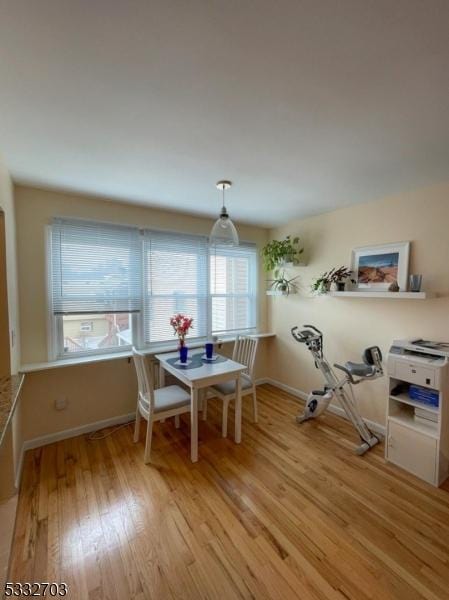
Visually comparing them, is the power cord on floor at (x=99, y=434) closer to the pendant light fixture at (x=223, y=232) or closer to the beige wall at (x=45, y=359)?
the beige wall at (x=45, y=359)

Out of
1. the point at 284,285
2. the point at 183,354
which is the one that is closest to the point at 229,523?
the point at 183,354

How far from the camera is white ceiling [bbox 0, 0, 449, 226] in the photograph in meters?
0.90

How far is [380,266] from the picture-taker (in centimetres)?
269

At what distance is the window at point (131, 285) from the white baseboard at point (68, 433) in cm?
76

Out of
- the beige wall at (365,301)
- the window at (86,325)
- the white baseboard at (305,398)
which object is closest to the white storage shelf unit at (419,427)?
the white baseboard at (305,398)

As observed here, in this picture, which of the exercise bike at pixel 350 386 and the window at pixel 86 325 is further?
the window at pixel 86 325

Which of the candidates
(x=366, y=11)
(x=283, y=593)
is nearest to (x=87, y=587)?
(x=283, y=593)

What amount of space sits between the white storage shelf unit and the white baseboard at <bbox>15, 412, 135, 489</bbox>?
8.73 ft

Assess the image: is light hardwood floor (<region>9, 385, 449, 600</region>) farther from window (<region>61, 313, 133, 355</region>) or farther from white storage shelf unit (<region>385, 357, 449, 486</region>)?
window (<region>61, 313, 133, 355</region>)

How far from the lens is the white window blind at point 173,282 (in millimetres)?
3160

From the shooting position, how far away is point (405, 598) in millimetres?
1286

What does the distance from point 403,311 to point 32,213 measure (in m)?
3.72

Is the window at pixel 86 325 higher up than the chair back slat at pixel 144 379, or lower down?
higher up

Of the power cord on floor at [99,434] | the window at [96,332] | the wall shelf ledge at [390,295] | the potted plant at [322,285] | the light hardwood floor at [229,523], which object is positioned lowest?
the light hardwood floor at [229,523]
